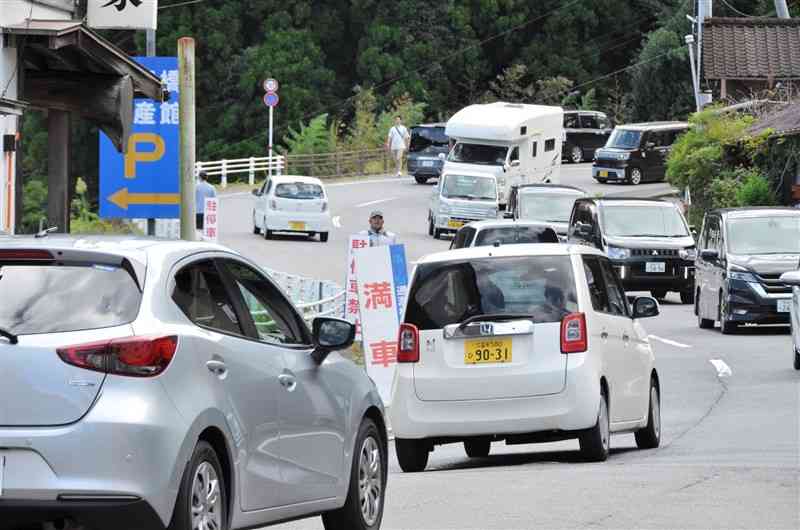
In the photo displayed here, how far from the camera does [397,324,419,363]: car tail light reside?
1402 centimetres

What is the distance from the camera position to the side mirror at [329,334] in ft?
29.9

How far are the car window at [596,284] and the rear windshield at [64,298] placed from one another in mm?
6945

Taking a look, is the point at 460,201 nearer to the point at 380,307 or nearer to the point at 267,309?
the point at 380,307

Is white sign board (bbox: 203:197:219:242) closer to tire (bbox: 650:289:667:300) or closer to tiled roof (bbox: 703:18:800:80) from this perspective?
tire (bbox: 650:289:667:300)

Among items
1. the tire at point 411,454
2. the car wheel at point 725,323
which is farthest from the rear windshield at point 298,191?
the tire at point 411,454

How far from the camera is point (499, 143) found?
54312 millimetres

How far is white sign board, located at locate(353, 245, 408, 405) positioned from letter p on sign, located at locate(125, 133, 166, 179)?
3.45m

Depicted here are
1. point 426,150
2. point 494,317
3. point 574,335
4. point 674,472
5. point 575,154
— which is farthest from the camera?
point 575,154

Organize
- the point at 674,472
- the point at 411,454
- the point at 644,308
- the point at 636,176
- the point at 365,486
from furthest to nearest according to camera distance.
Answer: the point at 636,176
the point at 644,308
the point at 411,454
the point at 674,472
the point at 365,486

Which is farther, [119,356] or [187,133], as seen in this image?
[187,133]

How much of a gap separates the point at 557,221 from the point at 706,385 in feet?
71.3

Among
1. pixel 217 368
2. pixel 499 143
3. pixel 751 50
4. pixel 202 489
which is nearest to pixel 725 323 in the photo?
pixel 217 368

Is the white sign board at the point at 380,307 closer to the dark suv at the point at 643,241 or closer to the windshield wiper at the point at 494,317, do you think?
the windshield wiper at the point at 494,317

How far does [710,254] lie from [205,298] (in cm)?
2060
